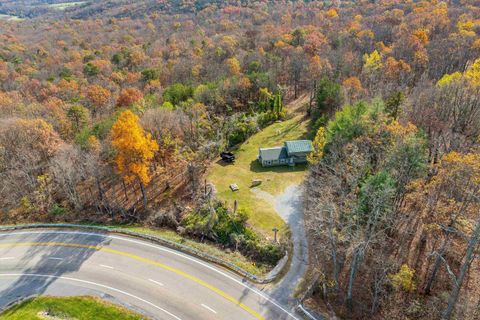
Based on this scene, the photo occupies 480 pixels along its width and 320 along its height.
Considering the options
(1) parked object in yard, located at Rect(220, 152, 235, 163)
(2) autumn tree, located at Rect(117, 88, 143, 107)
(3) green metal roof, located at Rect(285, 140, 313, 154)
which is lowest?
(1) parked object in yard, located at Rect(220, 152, 235, 163)

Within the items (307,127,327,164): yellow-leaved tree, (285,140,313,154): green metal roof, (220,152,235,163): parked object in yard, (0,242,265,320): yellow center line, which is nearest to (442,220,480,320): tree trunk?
(0,242,265,320): yellow center line

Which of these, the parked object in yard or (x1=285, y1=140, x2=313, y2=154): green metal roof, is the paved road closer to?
(x1=285, y1=140, x2=313, y2=154): green metal roof

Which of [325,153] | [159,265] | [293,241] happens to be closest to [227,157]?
[325,153]

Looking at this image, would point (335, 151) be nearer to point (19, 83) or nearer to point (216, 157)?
point (216, 157)

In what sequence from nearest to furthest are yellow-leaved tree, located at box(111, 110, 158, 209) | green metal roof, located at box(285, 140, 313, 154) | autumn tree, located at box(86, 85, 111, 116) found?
yellow-leaved tree, located at box(111, 110, 158, 209) < green metal roof, located at box(285, 140, 313, 154) < autumn tree, located at box(86, 85, 111, 116)

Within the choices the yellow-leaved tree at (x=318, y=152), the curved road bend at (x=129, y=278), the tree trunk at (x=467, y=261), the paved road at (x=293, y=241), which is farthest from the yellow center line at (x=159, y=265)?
the yellow-leaved tree at (x=318, y=152)

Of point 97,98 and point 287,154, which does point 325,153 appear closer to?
point 287,154

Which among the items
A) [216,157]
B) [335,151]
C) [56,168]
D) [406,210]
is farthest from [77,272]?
[406,210]

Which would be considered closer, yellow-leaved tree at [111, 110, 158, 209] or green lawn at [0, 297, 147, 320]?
green lawn at [0, 297, 147, 320]
